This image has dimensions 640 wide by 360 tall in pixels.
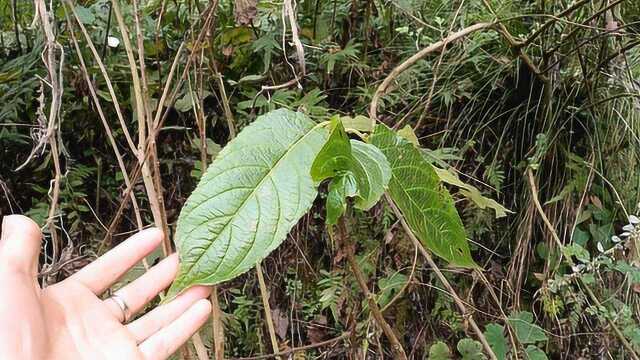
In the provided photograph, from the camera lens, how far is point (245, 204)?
513 mm

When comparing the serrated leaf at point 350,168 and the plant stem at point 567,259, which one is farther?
the plant stem at point 567,259

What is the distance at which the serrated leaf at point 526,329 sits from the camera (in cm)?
110

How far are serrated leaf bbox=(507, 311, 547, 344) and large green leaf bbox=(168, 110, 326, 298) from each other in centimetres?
72

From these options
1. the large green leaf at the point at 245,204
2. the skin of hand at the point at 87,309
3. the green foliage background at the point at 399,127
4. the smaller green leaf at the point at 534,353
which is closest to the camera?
the large green leaf at the point at 245,204

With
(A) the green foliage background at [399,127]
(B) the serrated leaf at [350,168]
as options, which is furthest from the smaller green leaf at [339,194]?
(A) the green foliage background at [399,127]

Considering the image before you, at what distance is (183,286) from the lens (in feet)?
1.65

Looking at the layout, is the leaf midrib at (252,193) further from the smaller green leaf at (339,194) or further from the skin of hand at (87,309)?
the skin of hand at (87,309)

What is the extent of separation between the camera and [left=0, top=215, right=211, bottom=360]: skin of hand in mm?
639

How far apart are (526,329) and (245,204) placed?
764mm

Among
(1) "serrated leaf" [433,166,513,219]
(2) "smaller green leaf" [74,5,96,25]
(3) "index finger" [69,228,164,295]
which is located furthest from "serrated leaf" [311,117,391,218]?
(2) "smaller green leaf" [74,5,96,25]

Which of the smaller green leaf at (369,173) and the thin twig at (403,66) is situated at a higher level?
the smaller green leaf at (369,173)

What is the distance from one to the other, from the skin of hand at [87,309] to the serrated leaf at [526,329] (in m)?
0.63

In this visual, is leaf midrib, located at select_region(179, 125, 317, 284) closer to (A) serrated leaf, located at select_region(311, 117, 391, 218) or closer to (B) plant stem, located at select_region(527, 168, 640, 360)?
(A) serrated leaf, located at select_region(311, 117, 391, 218)

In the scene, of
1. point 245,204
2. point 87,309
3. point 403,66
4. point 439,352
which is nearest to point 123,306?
point 87,309
